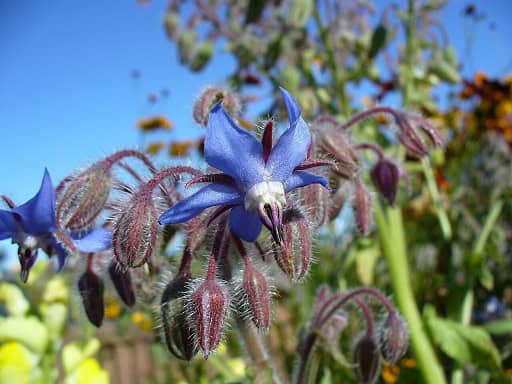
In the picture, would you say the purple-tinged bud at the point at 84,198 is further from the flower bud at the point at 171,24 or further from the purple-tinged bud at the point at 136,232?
the flower bud at the point at 171,24

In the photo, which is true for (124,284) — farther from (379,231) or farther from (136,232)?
(379,231)

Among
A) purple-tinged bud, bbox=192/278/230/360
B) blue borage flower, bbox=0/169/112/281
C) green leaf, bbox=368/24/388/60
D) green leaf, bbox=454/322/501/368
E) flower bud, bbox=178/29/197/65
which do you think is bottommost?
green leaf, bbox=454/322/501/368

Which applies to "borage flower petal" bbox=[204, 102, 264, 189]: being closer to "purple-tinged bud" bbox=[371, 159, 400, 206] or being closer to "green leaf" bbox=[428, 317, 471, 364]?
"purple-tinged bud" bbox=[371, 159, 400, 206]

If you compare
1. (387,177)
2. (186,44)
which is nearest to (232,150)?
(387,177)

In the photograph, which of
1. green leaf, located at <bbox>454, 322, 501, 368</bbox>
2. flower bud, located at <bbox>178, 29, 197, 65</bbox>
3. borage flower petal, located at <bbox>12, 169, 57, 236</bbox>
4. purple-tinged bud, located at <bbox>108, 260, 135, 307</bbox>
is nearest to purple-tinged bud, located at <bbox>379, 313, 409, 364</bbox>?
green leaf, located at <bbox>454, 322, 501, 368</bbox>

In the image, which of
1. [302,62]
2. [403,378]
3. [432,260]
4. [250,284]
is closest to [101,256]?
[250,284]

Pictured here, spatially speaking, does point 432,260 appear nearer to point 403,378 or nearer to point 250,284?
point 403,378
